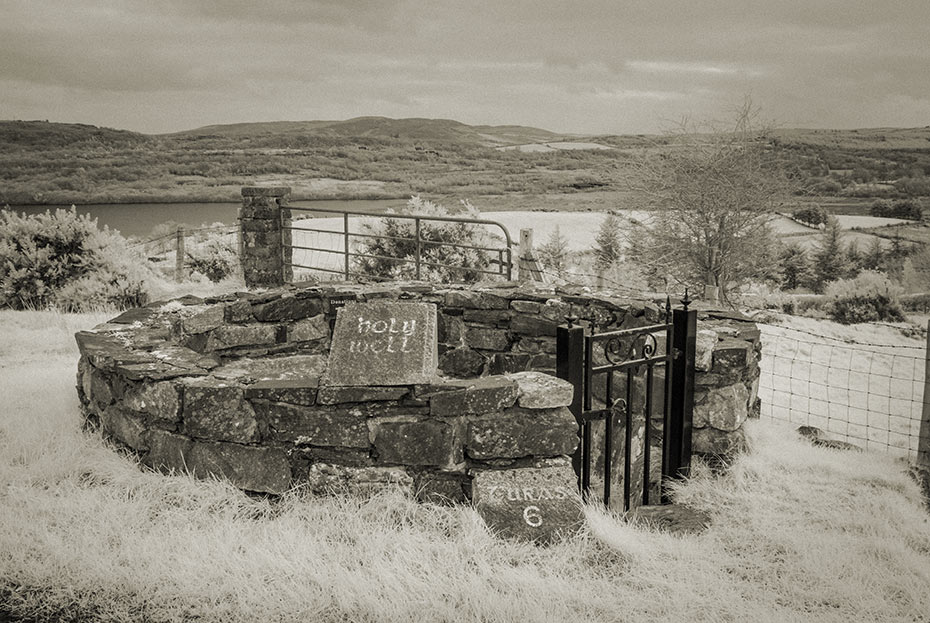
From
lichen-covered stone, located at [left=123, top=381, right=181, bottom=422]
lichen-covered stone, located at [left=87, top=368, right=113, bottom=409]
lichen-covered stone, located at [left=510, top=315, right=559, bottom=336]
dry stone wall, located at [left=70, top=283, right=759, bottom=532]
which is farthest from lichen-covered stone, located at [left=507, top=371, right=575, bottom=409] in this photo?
lichen-covered stone, located at [left=510, top=315, right=559, bottom=336]

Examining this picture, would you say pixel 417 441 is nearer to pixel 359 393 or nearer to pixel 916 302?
pixel 359 393

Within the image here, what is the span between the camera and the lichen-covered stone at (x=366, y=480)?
3.84 metres

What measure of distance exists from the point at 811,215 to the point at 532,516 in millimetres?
15972

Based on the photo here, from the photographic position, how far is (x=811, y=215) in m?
17.3

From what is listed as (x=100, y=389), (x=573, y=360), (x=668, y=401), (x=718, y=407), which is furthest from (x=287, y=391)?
(x=718, y=407)

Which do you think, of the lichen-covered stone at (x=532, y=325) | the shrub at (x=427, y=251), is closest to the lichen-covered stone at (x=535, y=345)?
the lichen-covered stone at (x=532, y=325)

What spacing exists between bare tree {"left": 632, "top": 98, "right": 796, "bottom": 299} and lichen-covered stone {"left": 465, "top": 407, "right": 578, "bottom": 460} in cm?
1247

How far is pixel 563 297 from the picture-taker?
7.10 metres

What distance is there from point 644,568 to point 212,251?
14678 millimetres

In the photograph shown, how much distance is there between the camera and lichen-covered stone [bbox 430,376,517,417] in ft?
12.3

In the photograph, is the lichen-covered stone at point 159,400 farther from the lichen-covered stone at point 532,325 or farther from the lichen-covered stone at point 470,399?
the lichen-covered stone at point 532,325

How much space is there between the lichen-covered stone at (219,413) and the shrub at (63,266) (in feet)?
27.0

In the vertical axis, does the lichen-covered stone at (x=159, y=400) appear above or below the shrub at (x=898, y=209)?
below

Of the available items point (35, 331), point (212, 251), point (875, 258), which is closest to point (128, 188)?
point (212, 251)
